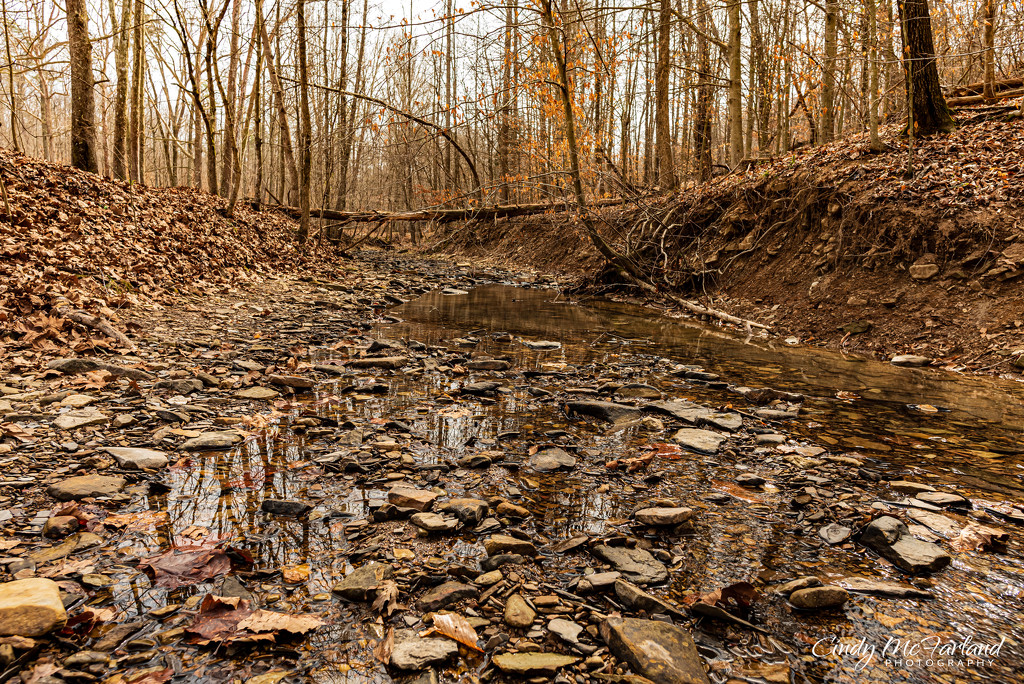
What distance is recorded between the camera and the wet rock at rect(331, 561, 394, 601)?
2.20 m

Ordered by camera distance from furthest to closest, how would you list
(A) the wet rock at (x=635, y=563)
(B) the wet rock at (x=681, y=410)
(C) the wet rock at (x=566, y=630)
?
(B) the wet rock at (x=681, y=410)
(A) the wet rock at (x=635, y=563)
(C) the wet rock at (x=566, y=630)

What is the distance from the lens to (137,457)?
3295mm

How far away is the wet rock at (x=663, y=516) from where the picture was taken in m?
2.80

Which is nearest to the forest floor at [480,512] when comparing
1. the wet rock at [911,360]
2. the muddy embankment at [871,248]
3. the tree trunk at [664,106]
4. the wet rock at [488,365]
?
the wet rock at [488,365]

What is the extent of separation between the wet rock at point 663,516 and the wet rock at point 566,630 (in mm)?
886

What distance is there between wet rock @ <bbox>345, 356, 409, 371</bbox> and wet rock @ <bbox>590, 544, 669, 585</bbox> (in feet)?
12.9

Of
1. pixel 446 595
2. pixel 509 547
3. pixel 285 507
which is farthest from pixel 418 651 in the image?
pixel 285 507

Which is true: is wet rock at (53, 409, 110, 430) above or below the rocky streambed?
above

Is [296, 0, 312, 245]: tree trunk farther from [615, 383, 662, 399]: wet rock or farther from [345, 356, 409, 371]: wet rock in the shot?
[615, 383, 662, 399]: wet rock

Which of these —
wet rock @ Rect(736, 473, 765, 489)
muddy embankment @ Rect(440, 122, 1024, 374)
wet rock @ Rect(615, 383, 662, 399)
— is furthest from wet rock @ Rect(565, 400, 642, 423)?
muddy embankment @ Rect(440, 122, 1024, 374)

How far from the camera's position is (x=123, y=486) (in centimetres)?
297

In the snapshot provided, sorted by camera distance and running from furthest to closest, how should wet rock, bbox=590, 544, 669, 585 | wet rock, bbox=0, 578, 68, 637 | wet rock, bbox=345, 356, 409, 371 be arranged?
wet rock, bbox=345, 356, 409, 371, wet rock, bbox=590, 544, 669, 585, wet rock, bbox=0, 578, 68, 637

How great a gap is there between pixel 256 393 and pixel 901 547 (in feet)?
15.4

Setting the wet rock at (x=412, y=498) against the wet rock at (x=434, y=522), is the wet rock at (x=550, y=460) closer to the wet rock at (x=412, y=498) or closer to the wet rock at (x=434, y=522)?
the wet rock at (x=412, y=498)
